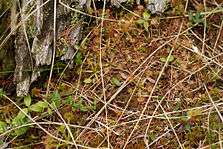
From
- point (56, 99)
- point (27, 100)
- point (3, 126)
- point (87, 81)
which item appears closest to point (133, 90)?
point (87, 81)

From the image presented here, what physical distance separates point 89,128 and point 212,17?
0.91 m

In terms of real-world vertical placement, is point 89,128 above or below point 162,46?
below

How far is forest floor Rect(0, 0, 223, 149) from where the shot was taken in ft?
7.47

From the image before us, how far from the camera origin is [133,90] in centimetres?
239

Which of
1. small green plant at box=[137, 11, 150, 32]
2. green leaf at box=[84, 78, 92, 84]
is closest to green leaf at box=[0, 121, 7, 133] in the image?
green leaf at box=[84, 78, 92, 84]

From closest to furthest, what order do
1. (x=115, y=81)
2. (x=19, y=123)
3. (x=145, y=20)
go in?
(x=19, y=123) < (x=115, y=81) < (x=145, y=20)

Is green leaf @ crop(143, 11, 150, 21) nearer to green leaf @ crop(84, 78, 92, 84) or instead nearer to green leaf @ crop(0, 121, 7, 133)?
green leaf @ crop(84, 78, 92, 84)

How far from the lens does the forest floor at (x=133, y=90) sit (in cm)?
228

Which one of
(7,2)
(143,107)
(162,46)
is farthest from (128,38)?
(7,2)

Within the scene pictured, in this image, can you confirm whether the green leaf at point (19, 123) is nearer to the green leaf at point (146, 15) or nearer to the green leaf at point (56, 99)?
the green leaf at point (56, 99)

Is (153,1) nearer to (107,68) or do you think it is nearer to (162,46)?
(162,46)

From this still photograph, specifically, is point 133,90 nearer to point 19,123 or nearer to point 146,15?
point 146,15

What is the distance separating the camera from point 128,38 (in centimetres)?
252

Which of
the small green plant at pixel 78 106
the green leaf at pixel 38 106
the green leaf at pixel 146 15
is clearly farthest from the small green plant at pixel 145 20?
the green leaf at pixel 38 106
